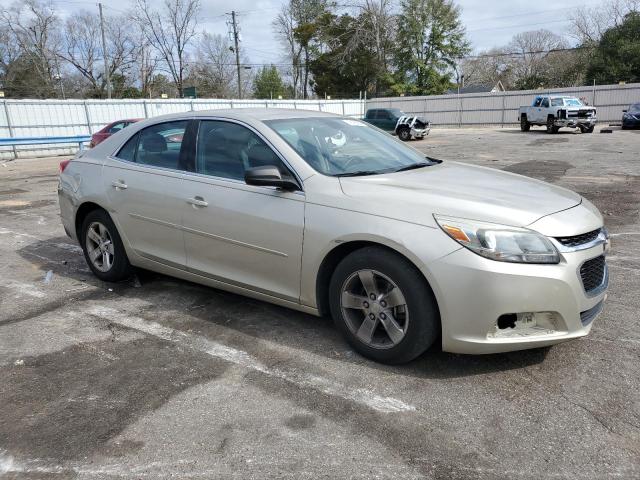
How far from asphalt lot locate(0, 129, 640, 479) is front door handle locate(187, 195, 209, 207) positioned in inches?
36.6

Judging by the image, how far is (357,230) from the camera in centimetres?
326

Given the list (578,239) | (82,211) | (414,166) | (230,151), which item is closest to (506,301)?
(578,239)

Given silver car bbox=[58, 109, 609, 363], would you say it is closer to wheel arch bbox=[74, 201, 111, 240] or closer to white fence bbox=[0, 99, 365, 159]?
wheel arch bbox=[74, 201, 111, 240]

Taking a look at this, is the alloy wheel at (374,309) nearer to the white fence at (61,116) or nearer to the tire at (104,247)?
the tire at (104,247)

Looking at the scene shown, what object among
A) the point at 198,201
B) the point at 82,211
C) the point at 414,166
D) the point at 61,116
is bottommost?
the point at 82,211

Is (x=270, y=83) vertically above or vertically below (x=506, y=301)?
above

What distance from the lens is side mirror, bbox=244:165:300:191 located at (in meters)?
3.50

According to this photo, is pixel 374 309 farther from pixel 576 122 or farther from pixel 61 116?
pixel 576 122

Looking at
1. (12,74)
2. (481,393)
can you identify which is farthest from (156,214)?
(12,74)

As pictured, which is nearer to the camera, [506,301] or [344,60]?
[506,301]

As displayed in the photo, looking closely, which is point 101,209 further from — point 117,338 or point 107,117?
point 107,117

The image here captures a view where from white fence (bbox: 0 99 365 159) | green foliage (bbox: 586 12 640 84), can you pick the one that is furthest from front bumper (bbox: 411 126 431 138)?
green foliage (bbox: 586 12 640 84)

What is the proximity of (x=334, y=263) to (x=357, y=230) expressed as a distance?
0.36 m

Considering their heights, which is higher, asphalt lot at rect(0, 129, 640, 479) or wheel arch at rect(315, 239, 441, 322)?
wheel arch at rect(315, 239, 441, 322)
